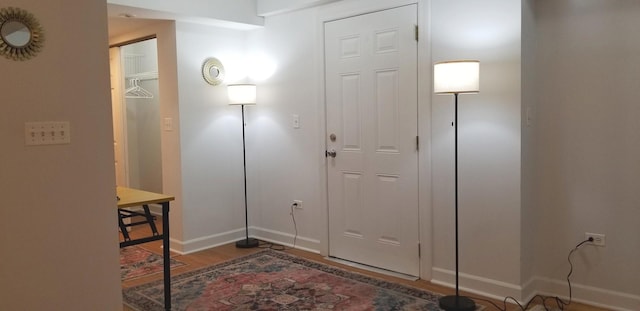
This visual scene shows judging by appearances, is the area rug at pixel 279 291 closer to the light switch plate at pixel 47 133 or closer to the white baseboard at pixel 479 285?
the white baseboard at pixel 479 285

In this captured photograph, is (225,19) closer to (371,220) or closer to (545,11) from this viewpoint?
(371,220)

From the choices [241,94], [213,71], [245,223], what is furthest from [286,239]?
[213,71]

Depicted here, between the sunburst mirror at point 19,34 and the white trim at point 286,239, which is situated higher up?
the sunburst mirror at point 19,34

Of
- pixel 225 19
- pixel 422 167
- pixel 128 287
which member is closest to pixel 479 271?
pixel 422 167

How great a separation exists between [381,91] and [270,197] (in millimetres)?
1695

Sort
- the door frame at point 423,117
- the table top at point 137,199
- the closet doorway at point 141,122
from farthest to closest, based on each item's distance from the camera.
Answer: the closet doorway at point 141,122
the door frame at point 423,117
the table top at point 137,199

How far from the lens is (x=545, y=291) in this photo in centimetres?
330

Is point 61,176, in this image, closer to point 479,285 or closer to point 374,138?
point 374,138

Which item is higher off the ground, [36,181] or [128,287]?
[36,181]

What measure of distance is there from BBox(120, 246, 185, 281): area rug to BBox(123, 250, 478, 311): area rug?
31cm

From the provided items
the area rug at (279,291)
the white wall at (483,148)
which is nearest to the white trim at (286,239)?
the area rug at (279,291)

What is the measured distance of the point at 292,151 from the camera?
179 inches

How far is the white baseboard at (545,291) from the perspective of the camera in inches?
120

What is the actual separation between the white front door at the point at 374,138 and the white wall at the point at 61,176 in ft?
6.65
